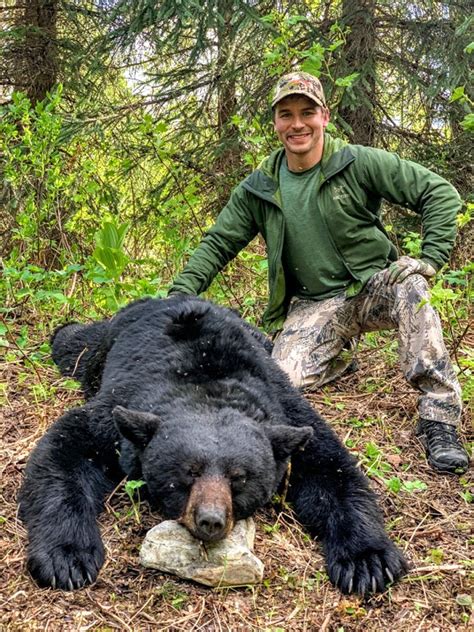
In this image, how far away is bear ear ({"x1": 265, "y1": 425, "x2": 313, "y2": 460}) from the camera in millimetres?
2902

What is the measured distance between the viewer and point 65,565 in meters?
2.53

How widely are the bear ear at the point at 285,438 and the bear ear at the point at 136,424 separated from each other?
0.48 metres

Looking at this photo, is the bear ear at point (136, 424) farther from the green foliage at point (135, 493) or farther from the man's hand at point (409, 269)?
the man's hand at point (409, 269)

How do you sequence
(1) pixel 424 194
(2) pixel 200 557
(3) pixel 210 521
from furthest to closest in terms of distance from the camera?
(1) pixel 424 194 < (2) pixel 200 557 < (3) pixel 210 521

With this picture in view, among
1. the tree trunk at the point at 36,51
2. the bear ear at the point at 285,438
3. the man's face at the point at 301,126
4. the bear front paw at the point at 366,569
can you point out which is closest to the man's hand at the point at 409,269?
the man's face at the point at 301,126

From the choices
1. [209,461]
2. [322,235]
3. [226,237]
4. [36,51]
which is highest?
[36,51]

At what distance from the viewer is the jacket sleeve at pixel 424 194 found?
4258 millimetres

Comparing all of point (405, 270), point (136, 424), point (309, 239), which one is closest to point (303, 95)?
point (309, 239)

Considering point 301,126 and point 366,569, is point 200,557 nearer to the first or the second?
point 366,569

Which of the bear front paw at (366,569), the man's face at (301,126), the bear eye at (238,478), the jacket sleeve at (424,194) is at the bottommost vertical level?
the bear front paw at (366,569)

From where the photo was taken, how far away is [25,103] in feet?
17.9

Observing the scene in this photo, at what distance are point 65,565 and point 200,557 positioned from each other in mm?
493

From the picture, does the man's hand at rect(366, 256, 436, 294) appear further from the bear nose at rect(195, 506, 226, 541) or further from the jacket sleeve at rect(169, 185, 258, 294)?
the bear nose at rect(195, 506, 226, 541)

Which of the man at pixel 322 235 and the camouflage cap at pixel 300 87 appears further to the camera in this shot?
the camouflage cap at pixel 300 87
